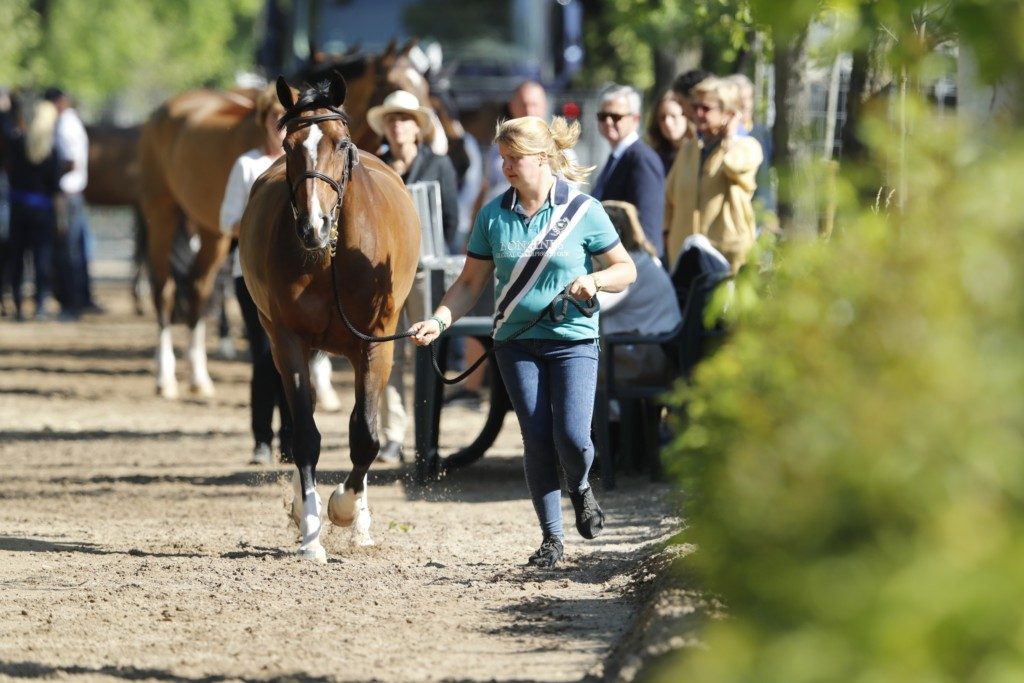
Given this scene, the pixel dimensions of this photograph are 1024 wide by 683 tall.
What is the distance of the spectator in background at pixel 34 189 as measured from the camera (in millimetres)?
20797

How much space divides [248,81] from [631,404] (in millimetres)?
12131

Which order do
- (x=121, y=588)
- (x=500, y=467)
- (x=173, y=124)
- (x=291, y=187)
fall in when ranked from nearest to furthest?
1. (x=121, y=588)
2. (x=291, y=187)
3. (x=500, y=467)
4. (x=173, y=124)

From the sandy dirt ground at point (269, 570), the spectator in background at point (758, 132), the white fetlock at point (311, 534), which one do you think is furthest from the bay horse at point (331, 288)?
A: the spectator in background at point (758, 132)

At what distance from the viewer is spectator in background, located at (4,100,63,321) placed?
819 inches

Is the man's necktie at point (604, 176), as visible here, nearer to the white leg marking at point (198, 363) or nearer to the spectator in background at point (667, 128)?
the spectator in background at point (667, 128)

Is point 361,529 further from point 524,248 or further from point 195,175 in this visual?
point 195,175

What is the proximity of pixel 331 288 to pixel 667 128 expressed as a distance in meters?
4.41

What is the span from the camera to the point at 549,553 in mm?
7273

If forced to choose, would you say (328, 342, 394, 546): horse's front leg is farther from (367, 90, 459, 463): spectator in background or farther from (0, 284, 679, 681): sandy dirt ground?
(367, 90, 459, 463): spectator in background

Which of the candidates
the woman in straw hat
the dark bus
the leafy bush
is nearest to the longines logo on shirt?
the leafy bush

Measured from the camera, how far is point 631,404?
9.84m

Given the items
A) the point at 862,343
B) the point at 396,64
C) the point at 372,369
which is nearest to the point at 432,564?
the point at 372,369

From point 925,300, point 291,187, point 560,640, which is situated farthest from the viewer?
point 291,187

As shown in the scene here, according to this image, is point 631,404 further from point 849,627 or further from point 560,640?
point 849,627
